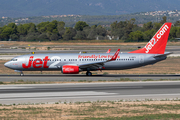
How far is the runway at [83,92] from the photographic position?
83.7ft

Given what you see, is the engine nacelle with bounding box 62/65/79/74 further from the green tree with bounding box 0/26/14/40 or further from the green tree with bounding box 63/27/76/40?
the green tree with bounding box 0/26/14/40

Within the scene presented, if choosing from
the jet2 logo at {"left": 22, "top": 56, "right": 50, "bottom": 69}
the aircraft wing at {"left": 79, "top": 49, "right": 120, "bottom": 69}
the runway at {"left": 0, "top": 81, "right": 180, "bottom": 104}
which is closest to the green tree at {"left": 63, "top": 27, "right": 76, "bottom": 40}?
the jet2 logo at {"left": 22, "top": 56, "right": 50, "bottom": 69}

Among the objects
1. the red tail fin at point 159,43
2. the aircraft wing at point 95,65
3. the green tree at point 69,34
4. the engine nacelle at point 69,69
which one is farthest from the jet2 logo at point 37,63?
the green tree at point 69,34

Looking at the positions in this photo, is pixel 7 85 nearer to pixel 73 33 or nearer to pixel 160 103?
pixel 160 103

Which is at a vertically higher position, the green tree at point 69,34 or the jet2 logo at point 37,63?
the green tree at point 69,34

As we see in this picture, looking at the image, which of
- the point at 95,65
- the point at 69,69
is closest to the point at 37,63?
the point at 69,69

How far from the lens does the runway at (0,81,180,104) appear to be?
25516 mm

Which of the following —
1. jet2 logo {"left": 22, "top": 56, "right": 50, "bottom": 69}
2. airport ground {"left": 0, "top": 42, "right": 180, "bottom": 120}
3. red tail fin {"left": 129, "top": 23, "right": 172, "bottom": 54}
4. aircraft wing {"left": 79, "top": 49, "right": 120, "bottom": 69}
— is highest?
red tail fin {"left": 129, "top": 23, "right": 172, "bottom": 54}

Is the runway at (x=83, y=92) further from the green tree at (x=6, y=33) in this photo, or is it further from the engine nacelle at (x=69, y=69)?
the green tree at (x=6, y=33)

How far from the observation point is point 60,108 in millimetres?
21188

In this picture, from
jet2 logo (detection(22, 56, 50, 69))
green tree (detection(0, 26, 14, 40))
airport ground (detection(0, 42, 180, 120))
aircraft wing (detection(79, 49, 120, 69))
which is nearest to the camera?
airport ground (detection(0, 42, 180, 120))

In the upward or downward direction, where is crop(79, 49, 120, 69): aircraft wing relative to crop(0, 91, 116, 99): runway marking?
upward

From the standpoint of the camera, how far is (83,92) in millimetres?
A: 28656

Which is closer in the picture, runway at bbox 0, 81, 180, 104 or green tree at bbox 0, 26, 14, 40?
runway at bbox 0, 81, 180, 104
